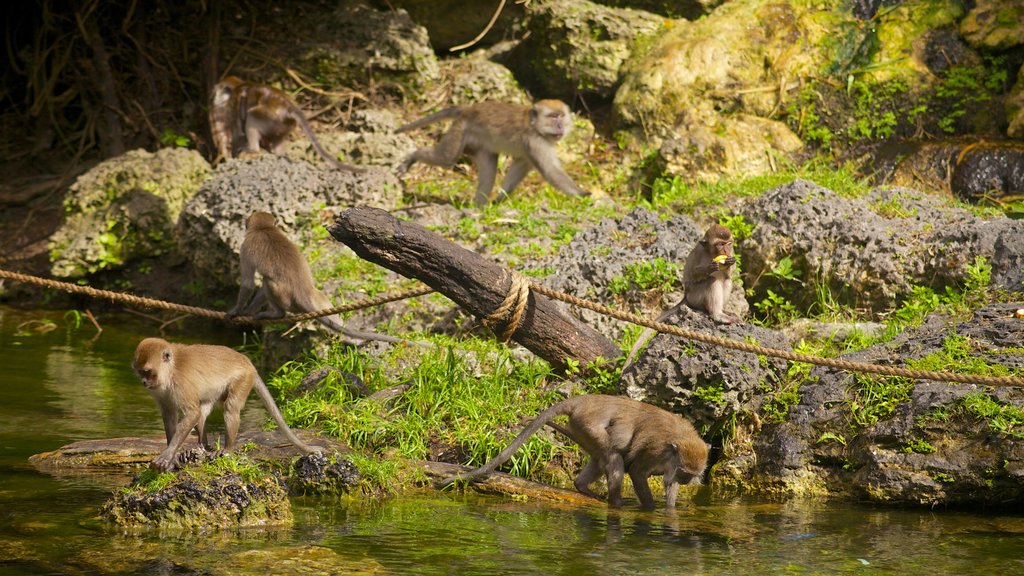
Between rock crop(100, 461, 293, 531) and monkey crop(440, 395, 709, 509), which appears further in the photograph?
monkey crop(440, 395, 709, 509)

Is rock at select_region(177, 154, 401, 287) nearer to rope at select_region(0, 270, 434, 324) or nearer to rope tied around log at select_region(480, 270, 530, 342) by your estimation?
rope at select_region(0, 270, 434, 324)

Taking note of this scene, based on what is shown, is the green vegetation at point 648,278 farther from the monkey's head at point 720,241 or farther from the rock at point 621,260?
the monkey's head at point 720,241

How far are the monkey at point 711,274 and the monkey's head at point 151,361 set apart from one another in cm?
378

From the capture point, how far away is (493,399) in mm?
8055

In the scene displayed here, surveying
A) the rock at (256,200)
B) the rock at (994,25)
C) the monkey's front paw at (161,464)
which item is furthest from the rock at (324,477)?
the rock at (994,25)

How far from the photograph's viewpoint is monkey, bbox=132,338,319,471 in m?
6.15

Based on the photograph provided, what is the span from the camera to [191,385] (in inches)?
251

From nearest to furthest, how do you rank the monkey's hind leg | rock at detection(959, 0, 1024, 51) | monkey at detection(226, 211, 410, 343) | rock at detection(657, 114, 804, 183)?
monkey at detection(226, 211, 410, 343), rock at detection(657, 114, 804, 183), the monkey's hind leg, rock at detection(959, 0, 1024, 51)

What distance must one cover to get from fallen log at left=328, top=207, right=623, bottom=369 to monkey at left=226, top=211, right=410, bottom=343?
112 cm

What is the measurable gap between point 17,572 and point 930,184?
10004mm

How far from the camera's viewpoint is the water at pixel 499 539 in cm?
547

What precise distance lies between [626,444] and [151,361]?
2818 mm

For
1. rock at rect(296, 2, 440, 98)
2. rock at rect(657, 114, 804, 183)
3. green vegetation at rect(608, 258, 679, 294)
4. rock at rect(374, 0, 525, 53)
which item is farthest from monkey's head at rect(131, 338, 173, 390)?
rock at rect(374, 0, 525, 53)

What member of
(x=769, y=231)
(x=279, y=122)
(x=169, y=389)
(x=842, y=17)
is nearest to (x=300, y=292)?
(x=169, y=389)
